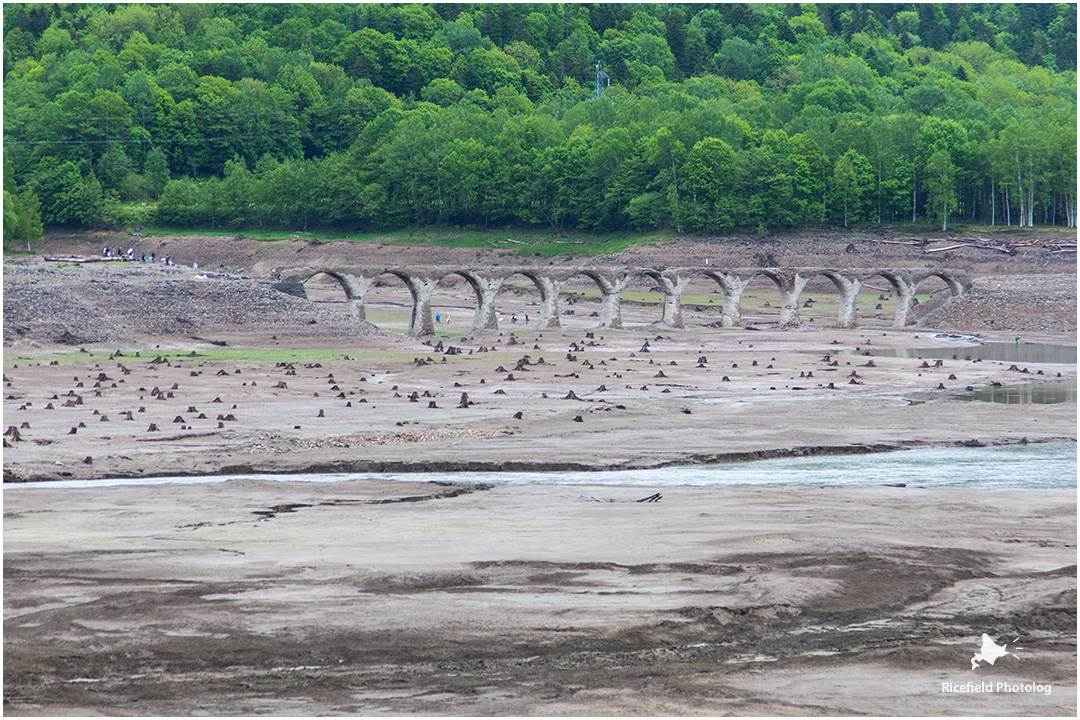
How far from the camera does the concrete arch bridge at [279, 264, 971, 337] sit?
69438 mm

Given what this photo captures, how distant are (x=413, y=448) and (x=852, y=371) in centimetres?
2567

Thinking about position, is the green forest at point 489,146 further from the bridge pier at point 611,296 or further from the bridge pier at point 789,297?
the bridge pier at point 611,296

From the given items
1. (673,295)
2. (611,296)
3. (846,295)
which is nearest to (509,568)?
(611,296)

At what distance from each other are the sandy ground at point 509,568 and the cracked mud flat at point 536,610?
0.18ft

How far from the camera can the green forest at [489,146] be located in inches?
4397

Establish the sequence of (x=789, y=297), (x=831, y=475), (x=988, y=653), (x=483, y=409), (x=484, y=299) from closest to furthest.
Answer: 1. (x=988, y=653)
2. (x=831, y=475)
3. (x=483, y=409)
4. (x=484, y=299)
5. (x=789, y=297)

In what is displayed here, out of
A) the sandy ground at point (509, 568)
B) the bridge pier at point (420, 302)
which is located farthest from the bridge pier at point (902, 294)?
the sandy ground at point (509, 568)

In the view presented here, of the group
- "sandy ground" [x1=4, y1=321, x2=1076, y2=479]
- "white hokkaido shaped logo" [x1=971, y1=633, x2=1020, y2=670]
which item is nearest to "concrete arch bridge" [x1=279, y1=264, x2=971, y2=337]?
"sandy ground" [x1=4, y1=321, x2=1076, y2=479]

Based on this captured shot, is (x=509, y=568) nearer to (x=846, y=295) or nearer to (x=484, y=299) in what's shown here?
(x=484, y=299)

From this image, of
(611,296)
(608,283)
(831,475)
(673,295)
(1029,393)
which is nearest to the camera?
(831,475)

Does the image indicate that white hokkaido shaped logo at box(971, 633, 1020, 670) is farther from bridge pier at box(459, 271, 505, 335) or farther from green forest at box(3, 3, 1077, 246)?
green forest at box(3, 3, 1077, 246)

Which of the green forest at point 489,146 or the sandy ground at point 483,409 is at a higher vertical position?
the green forest at point 489,146

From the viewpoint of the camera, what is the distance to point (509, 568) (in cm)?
1792

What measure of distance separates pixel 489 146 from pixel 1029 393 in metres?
91.6
